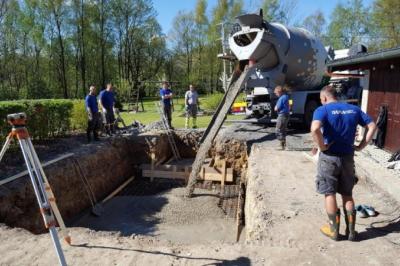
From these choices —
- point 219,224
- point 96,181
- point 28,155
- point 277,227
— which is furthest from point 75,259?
point 96,181

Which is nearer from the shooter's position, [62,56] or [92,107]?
[92,107]

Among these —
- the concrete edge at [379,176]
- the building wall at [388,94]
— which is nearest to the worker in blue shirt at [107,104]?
the concrete edge at [379,176]

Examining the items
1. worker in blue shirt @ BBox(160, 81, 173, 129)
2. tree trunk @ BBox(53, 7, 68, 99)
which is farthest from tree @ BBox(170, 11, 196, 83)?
worker in blue shirt @ BBox(160, 81, 173, 129)

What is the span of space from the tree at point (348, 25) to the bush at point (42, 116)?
30387 mm

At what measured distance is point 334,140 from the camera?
3.89 m

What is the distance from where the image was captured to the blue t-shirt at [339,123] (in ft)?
12.6

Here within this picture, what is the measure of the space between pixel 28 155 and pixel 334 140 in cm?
333

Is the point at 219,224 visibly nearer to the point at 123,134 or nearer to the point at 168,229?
the point at 168,229

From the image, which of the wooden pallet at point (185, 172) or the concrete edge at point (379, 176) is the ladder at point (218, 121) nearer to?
the wooden pallet at point (185, 172)

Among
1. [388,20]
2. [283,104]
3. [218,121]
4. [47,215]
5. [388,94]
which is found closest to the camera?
[47,215]

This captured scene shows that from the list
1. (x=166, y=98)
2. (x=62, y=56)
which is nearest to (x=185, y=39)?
(x=62, y=56)

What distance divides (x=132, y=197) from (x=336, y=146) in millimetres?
6463

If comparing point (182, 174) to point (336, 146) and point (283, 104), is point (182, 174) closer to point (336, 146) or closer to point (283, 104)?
point (283, 104)

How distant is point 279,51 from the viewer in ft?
33.4
